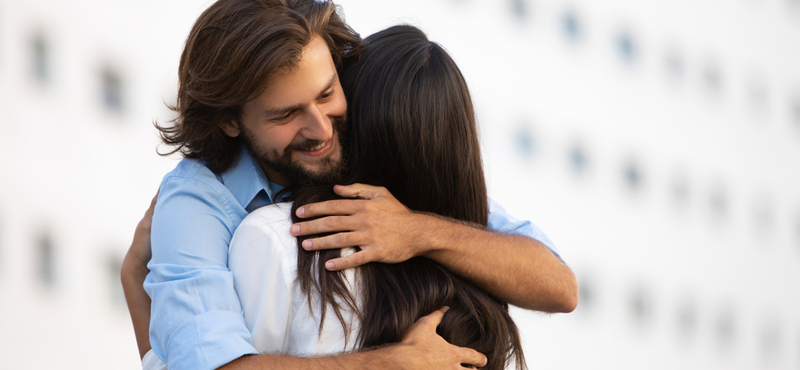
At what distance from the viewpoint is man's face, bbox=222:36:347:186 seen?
8.80 feet

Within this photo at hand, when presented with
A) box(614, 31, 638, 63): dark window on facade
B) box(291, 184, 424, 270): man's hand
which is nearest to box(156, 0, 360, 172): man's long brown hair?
box(291, 184, 424, 270): man's hand

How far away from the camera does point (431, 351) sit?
230 centimetres

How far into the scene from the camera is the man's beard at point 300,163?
273 cm

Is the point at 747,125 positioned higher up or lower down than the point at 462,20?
lower down

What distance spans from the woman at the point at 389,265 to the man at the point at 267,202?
0.15 ft

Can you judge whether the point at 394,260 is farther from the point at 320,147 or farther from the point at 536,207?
the point at 536,207

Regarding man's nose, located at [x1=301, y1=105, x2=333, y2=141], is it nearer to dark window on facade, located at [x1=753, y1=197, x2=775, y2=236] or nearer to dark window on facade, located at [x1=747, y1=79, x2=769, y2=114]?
dark window on facade, located at [x1=747, y1=79, x2=769, y2=114]

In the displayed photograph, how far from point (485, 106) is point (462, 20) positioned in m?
3.08

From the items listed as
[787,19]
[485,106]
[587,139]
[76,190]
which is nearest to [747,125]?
[787,19]

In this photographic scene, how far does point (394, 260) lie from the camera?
7.90ft

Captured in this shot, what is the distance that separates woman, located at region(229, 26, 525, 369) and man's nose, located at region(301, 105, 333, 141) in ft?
0.26

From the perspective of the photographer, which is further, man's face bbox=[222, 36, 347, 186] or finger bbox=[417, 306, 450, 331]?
man's face bbox=[222, 36, 347, 186]

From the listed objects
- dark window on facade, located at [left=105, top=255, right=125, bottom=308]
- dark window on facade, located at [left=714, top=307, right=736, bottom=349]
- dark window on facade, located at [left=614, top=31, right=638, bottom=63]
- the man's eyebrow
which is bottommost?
dark window on facade, located at [left=714, top=307, right=736, bottom=349]

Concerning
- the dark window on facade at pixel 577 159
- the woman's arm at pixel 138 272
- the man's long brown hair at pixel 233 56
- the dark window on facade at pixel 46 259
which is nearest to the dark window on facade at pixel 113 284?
the dark window on facade at pixel 46 259
